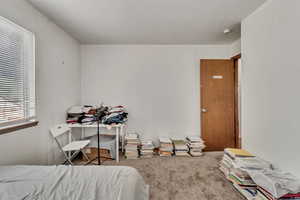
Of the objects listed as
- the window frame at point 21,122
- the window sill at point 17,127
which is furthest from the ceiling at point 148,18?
the window sill at point 17,127

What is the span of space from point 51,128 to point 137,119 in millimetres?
1629

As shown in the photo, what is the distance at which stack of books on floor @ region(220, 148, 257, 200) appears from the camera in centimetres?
173

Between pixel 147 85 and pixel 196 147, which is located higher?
pixel 147 85

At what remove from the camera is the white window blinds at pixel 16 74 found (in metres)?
1.55

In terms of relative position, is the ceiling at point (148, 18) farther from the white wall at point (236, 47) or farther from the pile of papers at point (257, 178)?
the pile of papers at point (257, 178)

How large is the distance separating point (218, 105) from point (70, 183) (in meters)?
3.00

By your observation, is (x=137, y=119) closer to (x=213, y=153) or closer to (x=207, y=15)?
(x=213, y=153)

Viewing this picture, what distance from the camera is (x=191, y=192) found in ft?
5.90

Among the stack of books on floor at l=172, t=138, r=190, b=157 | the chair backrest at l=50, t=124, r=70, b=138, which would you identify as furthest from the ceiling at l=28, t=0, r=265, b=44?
the stack of books on floor at l=172, t=138, r=190, b=157

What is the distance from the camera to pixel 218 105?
3.19 metres

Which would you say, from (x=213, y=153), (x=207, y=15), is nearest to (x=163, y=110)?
(x=213, y=153)

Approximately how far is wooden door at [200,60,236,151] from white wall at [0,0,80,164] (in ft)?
8.93

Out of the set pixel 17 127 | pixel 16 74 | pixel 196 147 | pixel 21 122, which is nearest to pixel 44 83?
pixel 16 74

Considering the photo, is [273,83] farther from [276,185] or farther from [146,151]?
[146,151]
